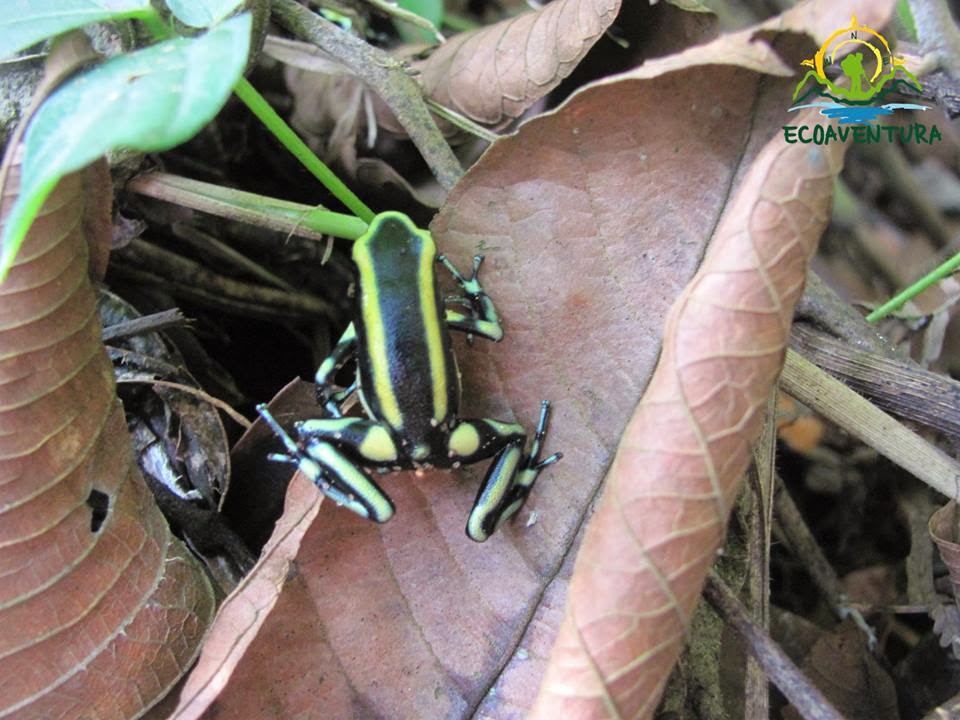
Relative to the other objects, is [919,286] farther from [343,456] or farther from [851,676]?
[343,456]

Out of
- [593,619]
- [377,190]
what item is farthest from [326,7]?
[593,619]

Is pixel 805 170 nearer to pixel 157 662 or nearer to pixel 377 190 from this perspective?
pixel 377 190

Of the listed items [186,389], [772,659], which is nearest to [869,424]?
[772,659]

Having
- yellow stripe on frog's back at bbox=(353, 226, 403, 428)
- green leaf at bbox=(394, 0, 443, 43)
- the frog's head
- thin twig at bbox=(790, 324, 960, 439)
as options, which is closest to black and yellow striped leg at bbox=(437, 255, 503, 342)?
the frog's head

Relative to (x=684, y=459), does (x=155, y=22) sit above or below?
above

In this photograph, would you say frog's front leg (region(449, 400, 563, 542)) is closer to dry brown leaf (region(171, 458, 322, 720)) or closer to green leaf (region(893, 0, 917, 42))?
dry brown leaf (region(171, 458, 322, 720))

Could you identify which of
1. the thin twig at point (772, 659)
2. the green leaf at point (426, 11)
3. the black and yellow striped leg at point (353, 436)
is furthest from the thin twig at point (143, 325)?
the thin twig at point (772, 659)
